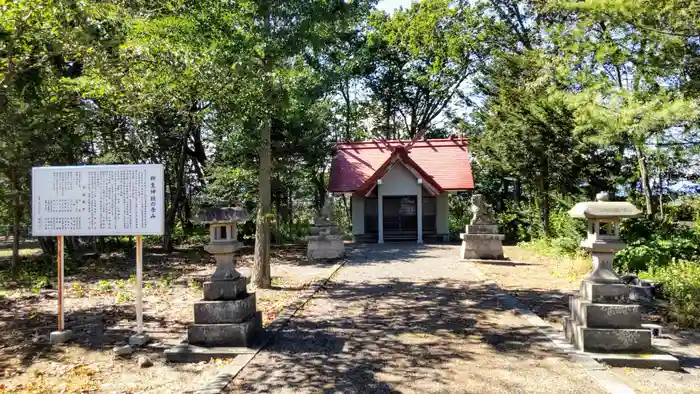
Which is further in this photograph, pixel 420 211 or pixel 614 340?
pixel 420 211

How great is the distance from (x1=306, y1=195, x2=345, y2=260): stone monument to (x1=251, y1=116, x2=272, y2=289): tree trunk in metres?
4.77

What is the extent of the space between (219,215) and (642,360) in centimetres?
502

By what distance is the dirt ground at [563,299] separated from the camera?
4.46 metres

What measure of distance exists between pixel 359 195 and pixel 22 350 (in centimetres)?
1495

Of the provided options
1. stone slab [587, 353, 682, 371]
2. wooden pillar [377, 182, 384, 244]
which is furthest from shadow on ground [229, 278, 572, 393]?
wooden pillar [377, 182, 384, 244]

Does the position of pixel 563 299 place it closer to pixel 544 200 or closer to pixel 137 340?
→ pixel 137 340

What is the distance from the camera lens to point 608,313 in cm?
514

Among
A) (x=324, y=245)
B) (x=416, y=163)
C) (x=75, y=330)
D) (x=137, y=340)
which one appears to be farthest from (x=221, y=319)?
(x=416, y=163)

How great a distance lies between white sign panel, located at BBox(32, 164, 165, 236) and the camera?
571 centimetres

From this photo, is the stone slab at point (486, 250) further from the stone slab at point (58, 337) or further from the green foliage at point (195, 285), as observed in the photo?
the stone slab at point (58, 337)

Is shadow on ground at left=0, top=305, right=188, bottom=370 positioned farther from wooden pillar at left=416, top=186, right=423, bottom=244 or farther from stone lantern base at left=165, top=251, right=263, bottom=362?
wooden pillar at left=416, top=186, right=423, bottom=244

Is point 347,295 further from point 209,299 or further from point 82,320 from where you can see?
point 82,320

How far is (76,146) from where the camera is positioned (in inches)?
538

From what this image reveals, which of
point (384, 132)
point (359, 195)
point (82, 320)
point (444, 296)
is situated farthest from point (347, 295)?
point (384, 132)
